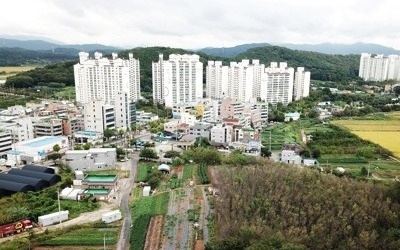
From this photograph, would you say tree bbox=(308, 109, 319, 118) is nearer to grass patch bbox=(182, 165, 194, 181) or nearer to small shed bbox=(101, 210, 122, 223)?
grass patch bbox=(182, 165, 194, 181)

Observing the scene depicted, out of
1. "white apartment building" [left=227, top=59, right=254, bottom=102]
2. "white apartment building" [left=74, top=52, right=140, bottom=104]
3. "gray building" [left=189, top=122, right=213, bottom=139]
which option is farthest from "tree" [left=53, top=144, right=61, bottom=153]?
"white apartment building" [left=227, top=59, right=254, bottom=102]

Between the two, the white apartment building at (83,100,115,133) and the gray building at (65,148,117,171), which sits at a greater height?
the white apartment building at (83,100,115,133)

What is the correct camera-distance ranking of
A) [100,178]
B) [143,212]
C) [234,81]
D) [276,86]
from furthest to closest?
[234,81]
[276,86]
[100,178]
[143,212]

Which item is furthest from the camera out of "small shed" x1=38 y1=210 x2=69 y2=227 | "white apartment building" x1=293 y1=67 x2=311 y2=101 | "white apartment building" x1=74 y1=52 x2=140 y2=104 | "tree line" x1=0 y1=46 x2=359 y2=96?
"tree line" x1=0 y1=46 x2=359 y2=96

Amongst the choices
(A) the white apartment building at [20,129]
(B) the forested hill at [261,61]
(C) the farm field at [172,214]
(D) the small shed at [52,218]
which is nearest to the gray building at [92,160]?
(C) the farm field at [172,214]

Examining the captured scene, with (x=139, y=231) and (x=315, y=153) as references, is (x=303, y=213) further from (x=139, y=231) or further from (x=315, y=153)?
(x=315, y=153)

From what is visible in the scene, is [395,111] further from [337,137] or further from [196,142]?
[196,142]

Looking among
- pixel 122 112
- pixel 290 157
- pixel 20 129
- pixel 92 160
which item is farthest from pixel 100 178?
pixel 122 112
